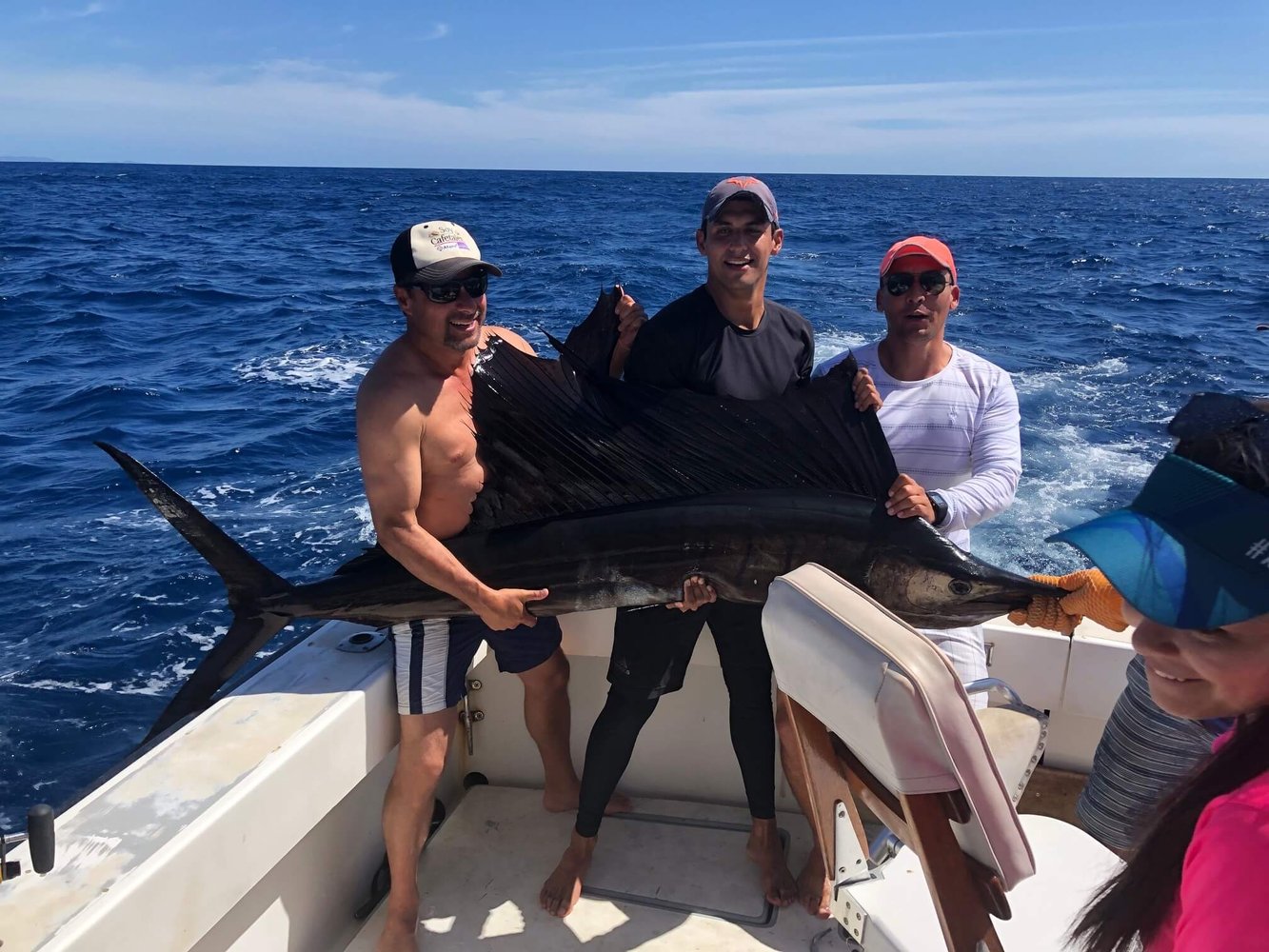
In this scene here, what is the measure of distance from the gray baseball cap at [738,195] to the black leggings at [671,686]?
2.70 feet

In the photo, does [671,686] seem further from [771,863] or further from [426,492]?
[426,492]

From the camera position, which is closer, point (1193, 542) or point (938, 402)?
point (1193, 542)

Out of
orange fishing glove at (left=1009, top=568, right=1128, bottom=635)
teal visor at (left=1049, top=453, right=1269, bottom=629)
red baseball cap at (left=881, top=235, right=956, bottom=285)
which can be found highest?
red baseball cap at (left=881, top=235, right=956, bottom=285)

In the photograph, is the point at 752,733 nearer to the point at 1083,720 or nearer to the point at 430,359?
the point at 1083,720

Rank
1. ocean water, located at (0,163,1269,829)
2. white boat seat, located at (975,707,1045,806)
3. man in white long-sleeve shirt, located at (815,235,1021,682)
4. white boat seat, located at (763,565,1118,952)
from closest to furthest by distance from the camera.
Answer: white boat seat, located at (763,565,1118,952) → white boat seat, located at (975,707,1045,806) → man in white long-sleeve shirt, located at (815,235,1021,682) → ocean water, located at (0,163,1269,829)

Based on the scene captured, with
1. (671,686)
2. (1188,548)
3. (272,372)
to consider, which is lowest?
(272,372)

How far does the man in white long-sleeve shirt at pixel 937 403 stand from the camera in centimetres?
191

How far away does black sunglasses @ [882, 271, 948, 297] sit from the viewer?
195 cm

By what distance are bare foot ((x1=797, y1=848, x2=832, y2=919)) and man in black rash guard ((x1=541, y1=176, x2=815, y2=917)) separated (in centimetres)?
2

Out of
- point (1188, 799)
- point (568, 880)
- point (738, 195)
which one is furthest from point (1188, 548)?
point (568, 880)

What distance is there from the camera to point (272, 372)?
9336 mm

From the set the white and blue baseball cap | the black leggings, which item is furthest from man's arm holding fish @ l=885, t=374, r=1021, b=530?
the white and blue baseball cap

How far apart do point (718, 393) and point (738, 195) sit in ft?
1.34

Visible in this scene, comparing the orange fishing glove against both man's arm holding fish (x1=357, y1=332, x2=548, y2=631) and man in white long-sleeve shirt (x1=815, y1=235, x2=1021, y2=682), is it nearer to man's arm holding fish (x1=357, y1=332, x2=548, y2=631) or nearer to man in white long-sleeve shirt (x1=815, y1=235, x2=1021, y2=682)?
man in white long-sleeve shirt (x1=815, y1=235, x2=1021, y2=682)
